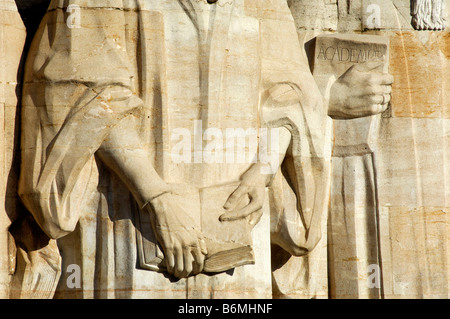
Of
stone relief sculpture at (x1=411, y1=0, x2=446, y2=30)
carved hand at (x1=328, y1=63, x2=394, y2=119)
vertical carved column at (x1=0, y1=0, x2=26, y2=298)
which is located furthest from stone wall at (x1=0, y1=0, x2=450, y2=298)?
vertical carved column at (x1=0, y1=0, x2=26, y2=298)

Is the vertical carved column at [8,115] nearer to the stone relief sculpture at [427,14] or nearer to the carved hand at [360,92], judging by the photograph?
the carved hand at [360,92]

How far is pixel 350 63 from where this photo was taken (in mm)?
11547

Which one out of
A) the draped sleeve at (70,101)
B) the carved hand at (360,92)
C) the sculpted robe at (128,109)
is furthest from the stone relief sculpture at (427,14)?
the draped sleeve at (70,101)

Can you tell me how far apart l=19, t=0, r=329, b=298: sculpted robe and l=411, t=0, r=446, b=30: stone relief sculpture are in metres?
1.53

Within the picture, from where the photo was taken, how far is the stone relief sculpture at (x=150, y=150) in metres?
10.2

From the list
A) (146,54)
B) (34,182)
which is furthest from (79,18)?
(34,182)

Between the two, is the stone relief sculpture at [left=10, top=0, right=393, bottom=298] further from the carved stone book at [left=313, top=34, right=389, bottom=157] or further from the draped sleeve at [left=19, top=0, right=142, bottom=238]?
the carved stone book at [left=313, top=34, right=389, bottom=157]

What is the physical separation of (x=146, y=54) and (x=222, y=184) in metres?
1.15

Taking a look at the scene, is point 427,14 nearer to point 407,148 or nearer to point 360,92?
point 360,92

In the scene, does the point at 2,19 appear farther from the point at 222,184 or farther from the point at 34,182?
the point at 222,184

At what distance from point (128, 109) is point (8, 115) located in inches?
37.4

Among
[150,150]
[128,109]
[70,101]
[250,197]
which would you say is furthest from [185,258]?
[70,101]

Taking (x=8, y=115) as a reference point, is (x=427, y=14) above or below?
above

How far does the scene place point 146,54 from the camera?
34.2 ft
